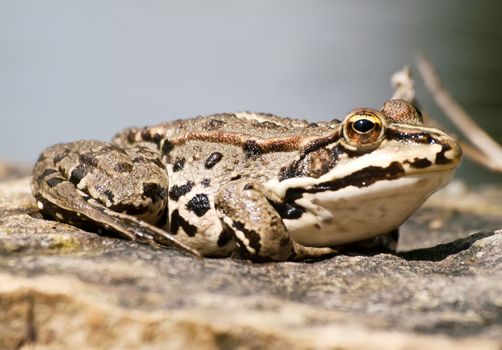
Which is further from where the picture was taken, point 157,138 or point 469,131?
point 469,131

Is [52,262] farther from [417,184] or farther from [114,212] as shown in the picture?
[417,184]

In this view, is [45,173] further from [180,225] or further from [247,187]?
[247,187]

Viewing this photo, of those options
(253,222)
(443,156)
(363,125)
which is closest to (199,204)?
(253,222)

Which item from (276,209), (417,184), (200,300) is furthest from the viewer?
(276,209)

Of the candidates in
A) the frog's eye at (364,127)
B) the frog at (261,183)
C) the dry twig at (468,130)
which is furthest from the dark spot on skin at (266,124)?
the dry twig at (468,130)

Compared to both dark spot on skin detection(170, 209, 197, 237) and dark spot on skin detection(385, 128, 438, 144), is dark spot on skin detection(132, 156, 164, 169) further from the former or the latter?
dark spot on skin detection(385, 128, 438, 144)

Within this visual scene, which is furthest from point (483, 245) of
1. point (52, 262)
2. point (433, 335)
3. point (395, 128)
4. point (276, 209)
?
point (52, 262)

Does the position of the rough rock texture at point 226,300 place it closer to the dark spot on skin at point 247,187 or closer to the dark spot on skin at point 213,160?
the dark spot on skin at point 247,187
